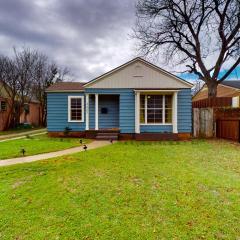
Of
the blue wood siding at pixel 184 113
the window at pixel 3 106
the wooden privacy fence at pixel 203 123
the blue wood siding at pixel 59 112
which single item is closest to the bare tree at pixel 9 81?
the window at pixel 3 106

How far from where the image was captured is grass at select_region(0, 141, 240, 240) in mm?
3539

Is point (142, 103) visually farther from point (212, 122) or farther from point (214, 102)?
point (214, 102)

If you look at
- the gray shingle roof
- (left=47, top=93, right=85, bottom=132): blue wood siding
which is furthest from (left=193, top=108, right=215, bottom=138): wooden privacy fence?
the gray shingle roof

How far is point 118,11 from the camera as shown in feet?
52.1

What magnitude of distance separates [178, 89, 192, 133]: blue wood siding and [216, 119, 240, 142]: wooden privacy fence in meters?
2.08

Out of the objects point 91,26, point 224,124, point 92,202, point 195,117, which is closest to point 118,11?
point 91,26

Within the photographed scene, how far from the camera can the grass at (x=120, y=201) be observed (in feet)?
11.6

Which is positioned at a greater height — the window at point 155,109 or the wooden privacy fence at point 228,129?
the window at point 155,109

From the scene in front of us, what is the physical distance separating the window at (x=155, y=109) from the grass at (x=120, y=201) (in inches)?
322

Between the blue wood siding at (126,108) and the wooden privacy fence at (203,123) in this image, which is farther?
the wooden privacy fence at (203,123)

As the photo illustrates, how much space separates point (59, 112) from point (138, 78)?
577cm

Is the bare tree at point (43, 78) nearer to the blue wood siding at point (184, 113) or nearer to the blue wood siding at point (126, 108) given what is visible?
the blue wood siding at point (126, 108)

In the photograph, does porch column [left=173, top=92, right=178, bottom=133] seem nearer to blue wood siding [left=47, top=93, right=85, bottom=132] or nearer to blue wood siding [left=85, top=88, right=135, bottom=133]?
blue wood siding [left=85, top=88, right=135, bottom=133]

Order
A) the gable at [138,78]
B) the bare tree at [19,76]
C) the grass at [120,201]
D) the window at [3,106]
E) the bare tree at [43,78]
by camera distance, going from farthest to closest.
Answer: the bare tree at [43,78] → the bare tree at [19,76] → the window at [3,106] → the gable at [138,78] → the grass at [120,201]
